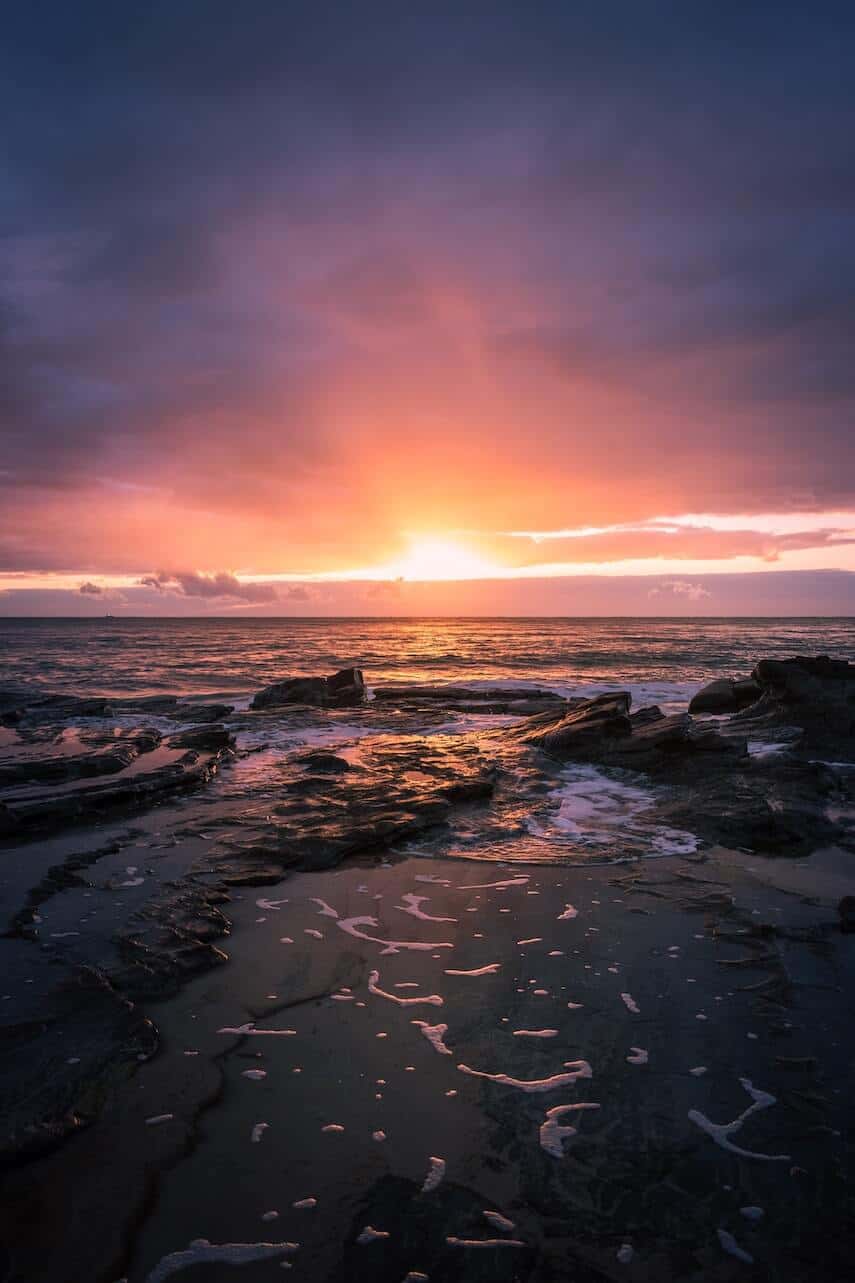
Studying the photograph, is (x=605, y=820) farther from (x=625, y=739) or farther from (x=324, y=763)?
(x=324, y=763)

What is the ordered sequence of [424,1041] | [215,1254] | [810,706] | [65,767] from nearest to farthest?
[215,1254] → [424,1041] → [65,767] → [810,706]

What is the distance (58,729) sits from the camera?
57.9 feet

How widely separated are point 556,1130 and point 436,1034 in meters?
1.09

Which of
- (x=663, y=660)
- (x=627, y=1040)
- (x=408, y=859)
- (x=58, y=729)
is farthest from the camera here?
(x=663, y=660)

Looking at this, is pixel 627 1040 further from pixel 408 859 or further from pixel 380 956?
pixel 408 859

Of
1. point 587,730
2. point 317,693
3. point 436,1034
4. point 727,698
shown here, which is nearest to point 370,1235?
point 436,1034

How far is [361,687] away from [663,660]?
2757 cm

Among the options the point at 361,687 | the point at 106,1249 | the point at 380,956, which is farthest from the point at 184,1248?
the point at 361,687

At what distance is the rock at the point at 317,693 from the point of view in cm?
2366

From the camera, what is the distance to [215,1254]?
2.90 meters

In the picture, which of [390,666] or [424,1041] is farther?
[390,666]

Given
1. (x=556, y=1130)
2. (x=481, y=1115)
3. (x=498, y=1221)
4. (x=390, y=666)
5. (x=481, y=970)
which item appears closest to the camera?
(x=498, y=1221)

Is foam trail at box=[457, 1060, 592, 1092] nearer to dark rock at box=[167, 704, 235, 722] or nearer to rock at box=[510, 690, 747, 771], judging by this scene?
rock at box=[510, 690, 747, 771]

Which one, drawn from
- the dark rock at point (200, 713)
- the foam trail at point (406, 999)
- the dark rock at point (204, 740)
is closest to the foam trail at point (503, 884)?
the foam trail at point (406, 999)
